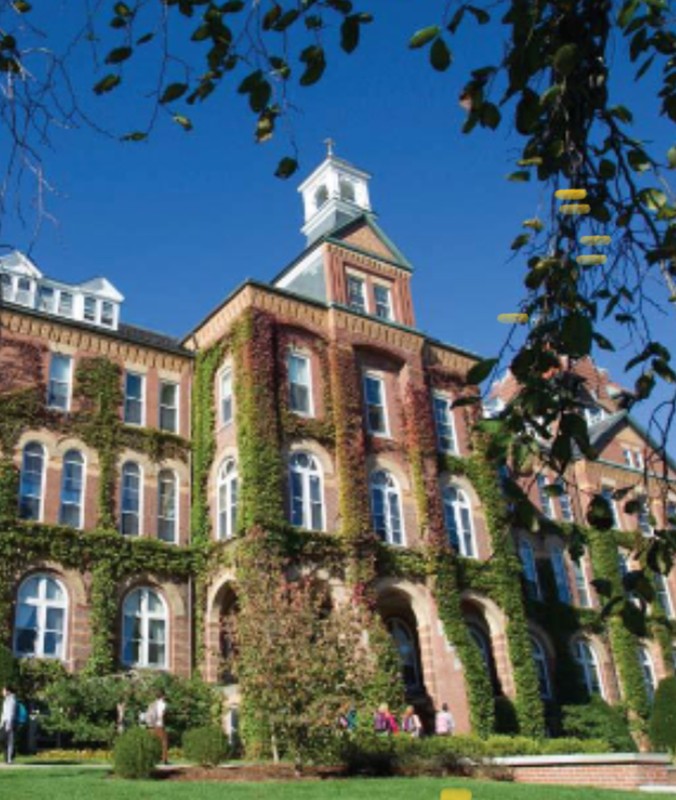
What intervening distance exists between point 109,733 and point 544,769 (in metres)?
11.7

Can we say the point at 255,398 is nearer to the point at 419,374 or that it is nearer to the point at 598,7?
the point at 419,374

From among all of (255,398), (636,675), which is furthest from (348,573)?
(636,675)

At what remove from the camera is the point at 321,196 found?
41.1 metres

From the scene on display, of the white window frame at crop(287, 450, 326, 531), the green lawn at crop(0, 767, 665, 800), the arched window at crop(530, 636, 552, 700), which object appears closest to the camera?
the green lawn at crop(0, 767, 665, 800)

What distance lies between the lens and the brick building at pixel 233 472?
1048 inches

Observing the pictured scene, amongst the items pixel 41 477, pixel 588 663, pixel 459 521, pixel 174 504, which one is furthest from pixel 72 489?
pixel 588 663

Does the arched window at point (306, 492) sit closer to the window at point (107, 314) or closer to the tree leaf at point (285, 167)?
the window at point (107, 314)

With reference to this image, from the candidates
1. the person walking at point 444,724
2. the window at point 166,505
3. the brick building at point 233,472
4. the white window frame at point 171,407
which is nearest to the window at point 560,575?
the brick building at point 233,472

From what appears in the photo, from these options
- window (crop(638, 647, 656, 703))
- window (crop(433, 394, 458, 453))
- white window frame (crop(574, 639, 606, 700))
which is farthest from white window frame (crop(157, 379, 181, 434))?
window (crop(638, 647, 656, 703))

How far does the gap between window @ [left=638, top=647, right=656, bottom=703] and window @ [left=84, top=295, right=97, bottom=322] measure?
91.9 feet

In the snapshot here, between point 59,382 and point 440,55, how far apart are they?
2776 cm

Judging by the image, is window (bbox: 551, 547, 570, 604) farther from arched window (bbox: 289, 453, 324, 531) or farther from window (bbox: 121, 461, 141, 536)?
window (bbox: 121, 461, 141, 536)

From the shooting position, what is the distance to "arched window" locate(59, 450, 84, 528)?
89.9 feet

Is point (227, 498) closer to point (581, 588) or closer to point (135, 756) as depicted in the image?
point (135, 756)
